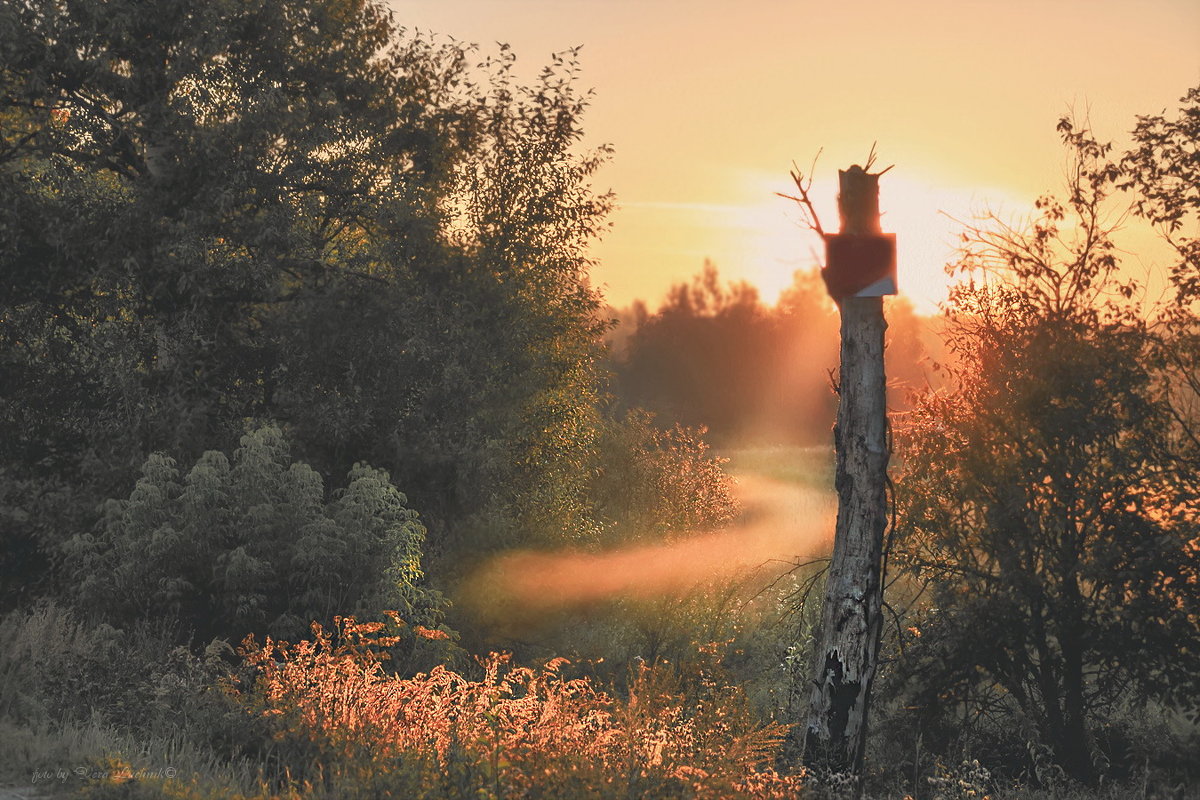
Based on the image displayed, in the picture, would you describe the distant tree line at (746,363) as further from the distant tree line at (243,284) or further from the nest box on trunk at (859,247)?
the nest box on trunk at (859,247)

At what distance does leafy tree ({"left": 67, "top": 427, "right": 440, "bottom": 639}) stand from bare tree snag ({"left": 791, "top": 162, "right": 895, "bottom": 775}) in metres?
6.87

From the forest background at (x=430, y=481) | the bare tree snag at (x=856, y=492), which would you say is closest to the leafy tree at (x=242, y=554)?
the forest background at (x=430, y=481)

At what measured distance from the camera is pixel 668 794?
304 inches

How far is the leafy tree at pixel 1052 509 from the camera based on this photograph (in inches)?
475

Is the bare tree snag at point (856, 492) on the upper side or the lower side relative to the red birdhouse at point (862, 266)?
lower

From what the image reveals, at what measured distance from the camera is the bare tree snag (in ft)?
35.0

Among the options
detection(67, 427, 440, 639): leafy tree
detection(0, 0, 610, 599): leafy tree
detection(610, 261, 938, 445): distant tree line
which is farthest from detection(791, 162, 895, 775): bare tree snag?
detection(610, 261, 938, 445): distant tree line

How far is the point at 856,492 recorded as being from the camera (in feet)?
35.8

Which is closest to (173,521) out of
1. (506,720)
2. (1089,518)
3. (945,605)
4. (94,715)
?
(94,715)

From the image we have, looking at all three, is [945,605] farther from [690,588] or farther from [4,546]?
[4,546]

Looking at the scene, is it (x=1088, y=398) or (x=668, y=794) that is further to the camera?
(x=1088, y=398)

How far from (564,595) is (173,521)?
10.2 meters

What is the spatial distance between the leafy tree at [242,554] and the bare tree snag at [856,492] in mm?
6874

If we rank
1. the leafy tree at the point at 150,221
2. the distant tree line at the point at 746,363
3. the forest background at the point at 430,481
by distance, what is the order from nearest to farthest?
the forest background at the point at 430,481
the leafy tree at the point at 150,221
the distant tree line at the point at 746,363
